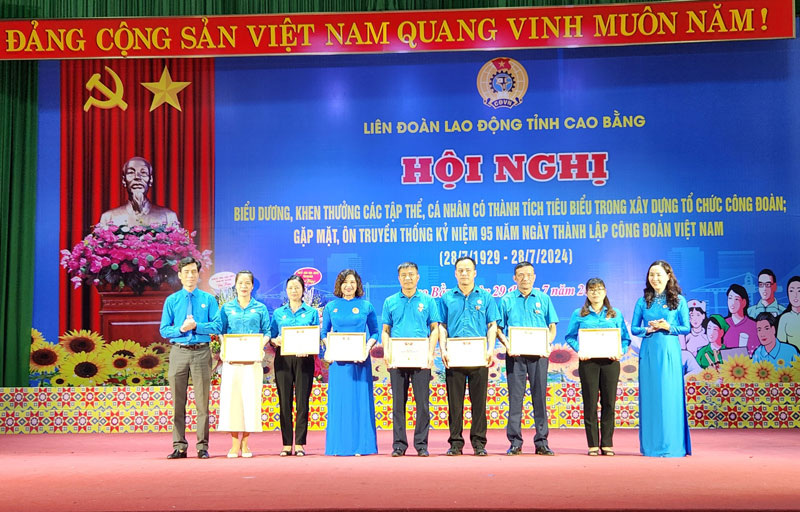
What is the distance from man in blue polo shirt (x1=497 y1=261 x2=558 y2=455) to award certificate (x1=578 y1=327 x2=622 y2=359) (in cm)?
25

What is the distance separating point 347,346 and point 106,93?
392 cm

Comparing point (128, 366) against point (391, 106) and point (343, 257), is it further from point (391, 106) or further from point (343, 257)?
point (391, 106)

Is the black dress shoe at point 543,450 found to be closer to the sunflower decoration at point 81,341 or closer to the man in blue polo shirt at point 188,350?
the man in blue polo shirt at point 188,350

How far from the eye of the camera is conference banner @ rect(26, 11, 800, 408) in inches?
324

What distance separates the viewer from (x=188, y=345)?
20.6 feet

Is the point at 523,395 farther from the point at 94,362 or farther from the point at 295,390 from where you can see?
the point at 94,362

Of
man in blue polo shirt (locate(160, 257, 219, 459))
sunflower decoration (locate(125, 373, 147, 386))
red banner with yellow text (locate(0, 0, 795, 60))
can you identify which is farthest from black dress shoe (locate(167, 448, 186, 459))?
red banner with yellow text (locate(0, 0, 795, 60))

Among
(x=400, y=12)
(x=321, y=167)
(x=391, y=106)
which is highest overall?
(x=400, y=12)

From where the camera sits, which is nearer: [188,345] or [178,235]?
[188,345]

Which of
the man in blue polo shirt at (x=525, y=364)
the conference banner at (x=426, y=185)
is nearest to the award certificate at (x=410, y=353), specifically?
the man in blue polo shirt at (x=525, y=364)

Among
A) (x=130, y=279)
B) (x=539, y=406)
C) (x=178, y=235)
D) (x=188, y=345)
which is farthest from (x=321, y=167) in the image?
(x=539, y=406)

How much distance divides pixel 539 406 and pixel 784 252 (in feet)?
10.7

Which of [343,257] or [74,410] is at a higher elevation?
[343,257]

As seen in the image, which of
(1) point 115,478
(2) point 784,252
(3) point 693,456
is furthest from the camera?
(2) point 784,252
